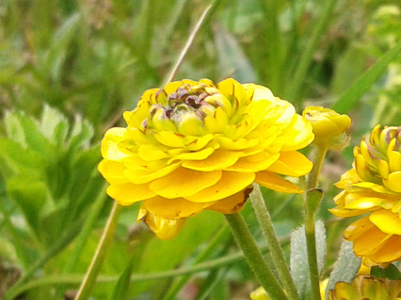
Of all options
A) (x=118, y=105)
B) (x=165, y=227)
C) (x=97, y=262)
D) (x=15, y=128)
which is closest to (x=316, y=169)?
(x=165, y=227)

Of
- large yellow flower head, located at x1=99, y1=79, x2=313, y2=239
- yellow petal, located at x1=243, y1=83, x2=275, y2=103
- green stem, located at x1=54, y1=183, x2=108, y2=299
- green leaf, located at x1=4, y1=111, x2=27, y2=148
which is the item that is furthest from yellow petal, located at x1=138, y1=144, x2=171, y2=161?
green leaf, located at x1=4, y1=111, x2=27, y2=148

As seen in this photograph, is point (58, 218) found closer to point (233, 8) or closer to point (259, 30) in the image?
point (233, 8)

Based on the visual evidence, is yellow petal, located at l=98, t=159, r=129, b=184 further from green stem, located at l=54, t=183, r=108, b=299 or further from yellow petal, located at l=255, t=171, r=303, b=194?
green stem, located at l=54, t=183, r=108, b=299

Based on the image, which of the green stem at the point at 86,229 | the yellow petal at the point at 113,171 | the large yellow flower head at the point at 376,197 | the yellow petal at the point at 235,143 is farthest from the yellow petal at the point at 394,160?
the green stem at the point at 86,229

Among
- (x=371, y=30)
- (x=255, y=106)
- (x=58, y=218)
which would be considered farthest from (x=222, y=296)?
(x=371, y=30)

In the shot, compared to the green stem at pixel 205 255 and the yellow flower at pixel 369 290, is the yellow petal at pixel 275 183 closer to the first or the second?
the yellow flower at pixel 369 290

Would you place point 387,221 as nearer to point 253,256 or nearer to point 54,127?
point 253,256
